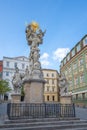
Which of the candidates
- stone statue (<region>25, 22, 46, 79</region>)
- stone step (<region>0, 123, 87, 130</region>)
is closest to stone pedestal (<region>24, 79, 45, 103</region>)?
stone statue (<region>25, 22, 46, 79</region>)

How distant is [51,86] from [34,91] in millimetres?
57925

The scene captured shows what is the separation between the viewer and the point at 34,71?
15.0 meters

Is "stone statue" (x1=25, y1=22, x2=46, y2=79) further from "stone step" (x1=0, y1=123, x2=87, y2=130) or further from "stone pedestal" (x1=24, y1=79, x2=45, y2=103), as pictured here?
"stone step" (x1=0, y1=123, x2=87, y2=130)

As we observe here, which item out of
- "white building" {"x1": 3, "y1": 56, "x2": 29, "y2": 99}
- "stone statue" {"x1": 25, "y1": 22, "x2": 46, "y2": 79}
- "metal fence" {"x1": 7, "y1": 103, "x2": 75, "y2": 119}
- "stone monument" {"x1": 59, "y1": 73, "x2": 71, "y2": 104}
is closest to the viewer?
"metal fence" {"x1": 7, "y1": 103, "x2": 75, "y2": 119}

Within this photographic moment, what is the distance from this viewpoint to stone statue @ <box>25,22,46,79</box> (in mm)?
15023

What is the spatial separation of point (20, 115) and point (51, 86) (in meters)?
60.1

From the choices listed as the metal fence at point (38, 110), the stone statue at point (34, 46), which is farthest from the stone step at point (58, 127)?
the stone statue at point (34, 46)

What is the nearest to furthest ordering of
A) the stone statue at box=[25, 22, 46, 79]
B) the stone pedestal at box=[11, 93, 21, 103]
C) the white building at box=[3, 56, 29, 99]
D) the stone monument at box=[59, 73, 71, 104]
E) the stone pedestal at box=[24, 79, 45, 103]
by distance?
the stone pedestal at box=[11, 93, 21, 103]
the stone pedestal at box=[24, 79, 45, 103]
the stone monument at box=[59, 73, 71, 104]
the stone statue at box=[25, 22, 46, 79]
the white building at box=[3, 56, 29, 99]

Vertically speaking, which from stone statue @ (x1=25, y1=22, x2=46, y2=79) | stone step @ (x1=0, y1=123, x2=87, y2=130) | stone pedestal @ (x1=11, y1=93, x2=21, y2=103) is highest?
stone statue @ (x1=25, y1=22, x2=46, y2=79)

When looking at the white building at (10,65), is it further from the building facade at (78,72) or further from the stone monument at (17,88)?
the stone monument at (17,88)

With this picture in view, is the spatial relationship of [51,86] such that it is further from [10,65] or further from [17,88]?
[17,88]

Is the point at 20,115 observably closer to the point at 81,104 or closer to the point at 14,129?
the point at 14,129

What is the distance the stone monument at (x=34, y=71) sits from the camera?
1427 cm

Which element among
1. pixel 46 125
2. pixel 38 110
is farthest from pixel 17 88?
pixel 46 125
